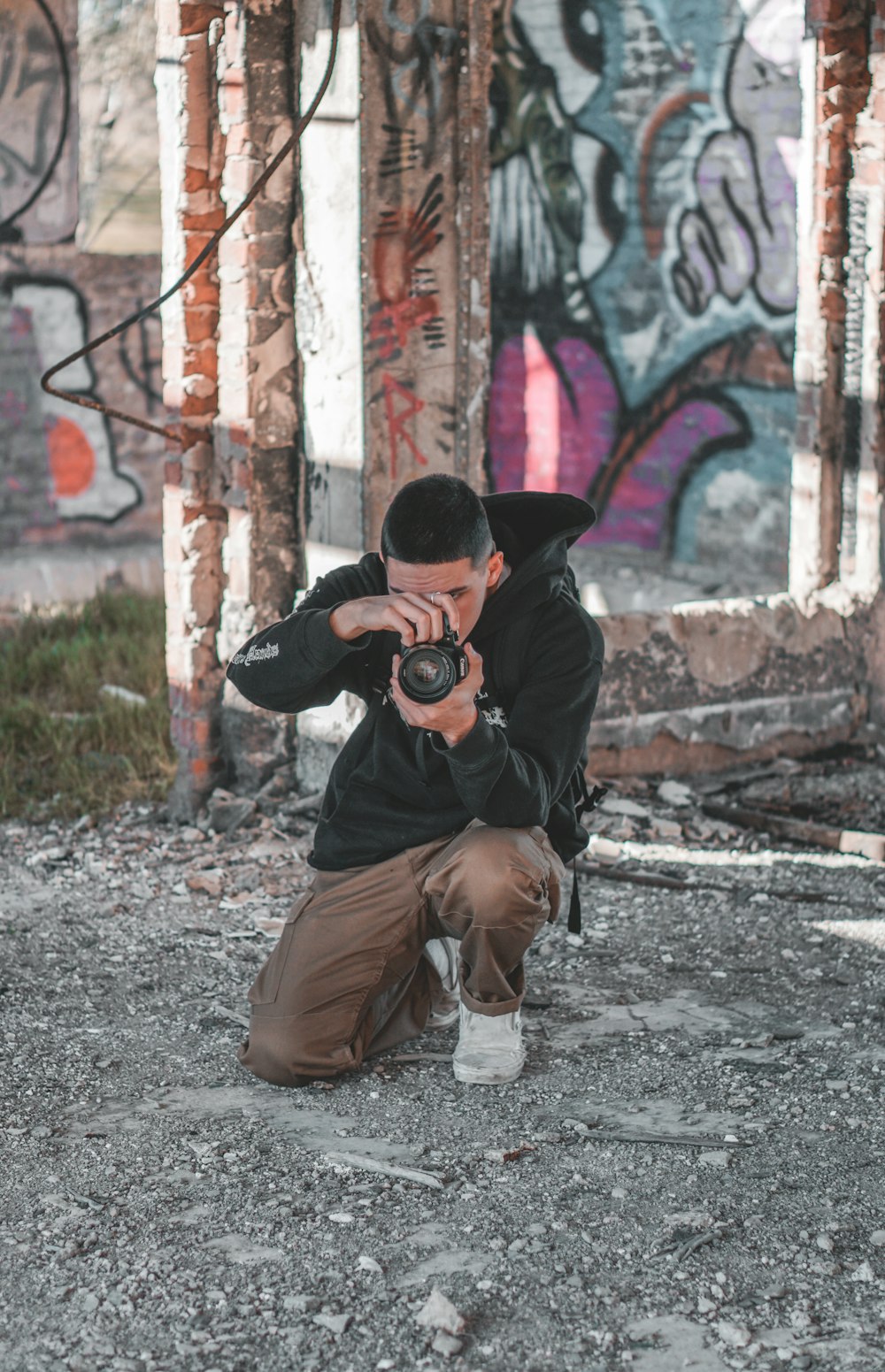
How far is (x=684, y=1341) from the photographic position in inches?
93.2

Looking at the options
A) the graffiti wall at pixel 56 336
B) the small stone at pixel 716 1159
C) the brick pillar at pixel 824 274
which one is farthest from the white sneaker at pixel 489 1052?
the graffiti wall at pixel 56 336

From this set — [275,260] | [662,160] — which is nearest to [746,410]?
[662,160]

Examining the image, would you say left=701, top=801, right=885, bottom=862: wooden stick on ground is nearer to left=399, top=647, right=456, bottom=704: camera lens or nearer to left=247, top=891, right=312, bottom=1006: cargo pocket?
left=247, top=891, right=312, bottom=1006: cargo pocket

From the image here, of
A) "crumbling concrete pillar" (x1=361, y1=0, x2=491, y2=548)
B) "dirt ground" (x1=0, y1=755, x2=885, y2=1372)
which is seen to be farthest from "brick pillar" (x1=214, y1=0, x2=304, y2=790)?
"dirt ground" (x1=0, y1=755, x2=885, y2=1372)

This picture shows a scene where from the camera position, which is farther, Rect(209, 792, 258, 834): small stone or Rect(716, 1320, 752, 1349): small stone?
Rect(209, 792, 258, 834): small stone

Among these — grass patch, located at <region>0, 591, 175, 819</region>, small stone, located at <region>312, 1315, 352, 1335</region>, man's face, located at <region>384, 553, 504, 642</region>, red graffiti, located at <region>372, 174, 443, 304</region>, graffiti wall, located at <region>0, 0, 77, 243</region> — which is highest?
graffiti wall, located at <region>0, 0, 77, 243</region>

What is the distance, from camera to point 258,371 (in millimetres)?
5105

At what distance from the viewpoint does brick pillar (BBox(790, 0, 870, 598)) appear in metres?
5.80

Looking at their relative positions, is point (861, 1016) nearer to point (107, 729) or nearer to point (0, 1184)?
point (0, 1184)

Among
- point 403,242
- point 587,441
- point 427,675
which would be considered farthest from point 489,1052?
point 587,441

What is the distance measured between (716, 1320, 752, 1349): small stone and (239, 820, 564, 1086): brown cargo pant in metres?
1.04

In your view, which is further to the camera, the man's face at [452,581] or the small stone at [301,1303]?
the man's face at [452,581]

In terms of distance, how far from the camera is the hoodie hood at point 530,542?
3367mm

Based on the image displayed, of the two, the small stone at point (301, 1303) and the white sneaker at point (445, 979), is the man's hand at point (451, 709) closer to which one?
the white sneaker at point (445, 979)
